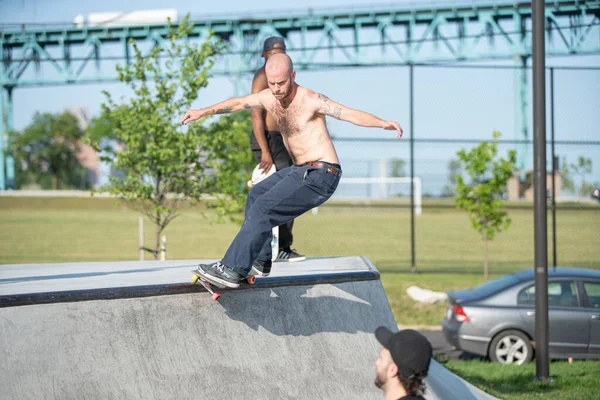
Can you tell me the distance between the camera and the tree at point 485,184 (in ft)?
53.7

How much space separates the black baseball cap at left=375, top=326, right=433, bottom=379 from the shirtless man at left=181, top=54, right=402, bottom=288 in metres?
1.94

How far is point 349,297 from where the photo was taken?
5.74 m

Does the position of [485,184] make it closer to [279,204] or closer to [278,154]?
[278,154]

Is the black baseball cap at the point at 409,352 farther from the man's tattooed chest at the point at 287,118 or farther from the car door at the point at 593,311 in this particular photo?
the car door at the point at 593,311

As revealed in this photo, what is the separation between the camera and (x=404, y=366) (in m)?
3.12

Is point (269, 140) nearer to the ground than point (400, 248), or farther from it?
farther from it

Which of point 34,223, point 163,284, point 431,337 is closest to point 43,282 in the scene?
point 163,284

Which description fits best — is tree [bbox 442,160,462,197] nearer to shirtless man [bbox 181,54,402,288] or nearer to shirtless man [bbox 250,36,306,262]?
shirtless man [bbox 250,36,306,262]

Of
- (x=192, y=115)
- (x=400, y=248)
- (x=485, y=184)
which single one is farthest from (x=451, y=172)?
(x=192, y=115)

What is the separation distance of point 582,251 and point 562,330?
17511 mm

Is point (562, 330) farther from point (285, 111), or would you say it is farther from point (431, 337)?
point (285, 111)

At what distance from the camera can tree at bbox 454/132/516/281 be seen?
53.7 feet

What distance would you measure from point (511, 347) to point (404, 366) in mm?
8538

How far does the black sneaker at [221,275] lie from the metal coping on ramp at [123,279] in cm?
18
